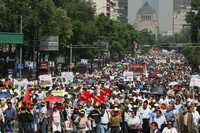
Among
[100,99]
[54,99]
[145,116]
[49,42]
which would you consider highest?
[49,42]

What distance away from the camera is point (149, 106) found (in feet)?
76.6

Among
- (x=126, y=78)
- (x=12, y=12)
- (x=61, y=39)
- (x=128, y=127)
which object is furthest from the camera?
(x=61, y=39)

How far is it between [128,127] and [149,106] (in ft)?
4.21

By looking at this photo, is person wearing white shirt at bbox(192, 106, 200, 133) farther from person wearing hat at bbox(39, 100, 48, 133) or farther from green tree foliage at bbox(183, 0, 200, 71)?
green tree foliage at bbox(183, 0, 200, 71)

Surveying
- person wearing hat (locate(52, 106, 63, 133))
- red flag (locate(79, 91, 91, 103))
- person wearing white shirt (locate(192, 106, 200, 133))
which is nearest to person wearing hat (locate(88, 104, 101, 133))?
person wearing hat (locate(52, 106, 63, 133))

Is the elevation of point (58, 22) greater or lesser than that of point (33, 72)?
greater

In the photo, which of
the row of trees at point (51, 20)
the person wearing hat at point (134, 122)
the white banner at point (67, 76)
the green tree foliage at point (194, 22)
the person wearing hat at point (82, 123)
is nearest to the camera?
the person wearing hat at point (82, 123)

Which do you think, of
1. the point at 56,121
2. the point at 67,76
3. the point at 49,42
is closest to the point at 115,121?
the point at 56,121

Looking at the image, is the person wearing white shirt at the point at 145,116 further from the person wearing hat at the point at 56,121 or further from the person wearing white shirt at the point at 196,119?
the person wearing hat at the point at 56,121

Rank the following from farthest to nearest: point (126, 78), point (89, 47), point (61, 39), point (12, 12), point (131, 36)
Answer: point (131, 36), point (89, 47), point (61, 39), point (12, 12), point (126, 78)

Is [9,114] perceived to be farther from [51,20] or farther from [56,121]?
[51,20]

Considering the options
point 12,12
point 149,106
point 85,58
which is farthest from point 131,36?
point 149,106

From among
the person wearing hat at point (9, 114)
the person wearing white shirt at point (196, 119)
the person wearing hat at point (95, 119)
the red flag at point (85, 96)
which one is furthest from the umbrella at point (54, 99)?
the person wearing white shirt at point (196, 119)

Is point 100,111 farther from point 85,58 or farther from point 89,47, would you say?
point 85,58
